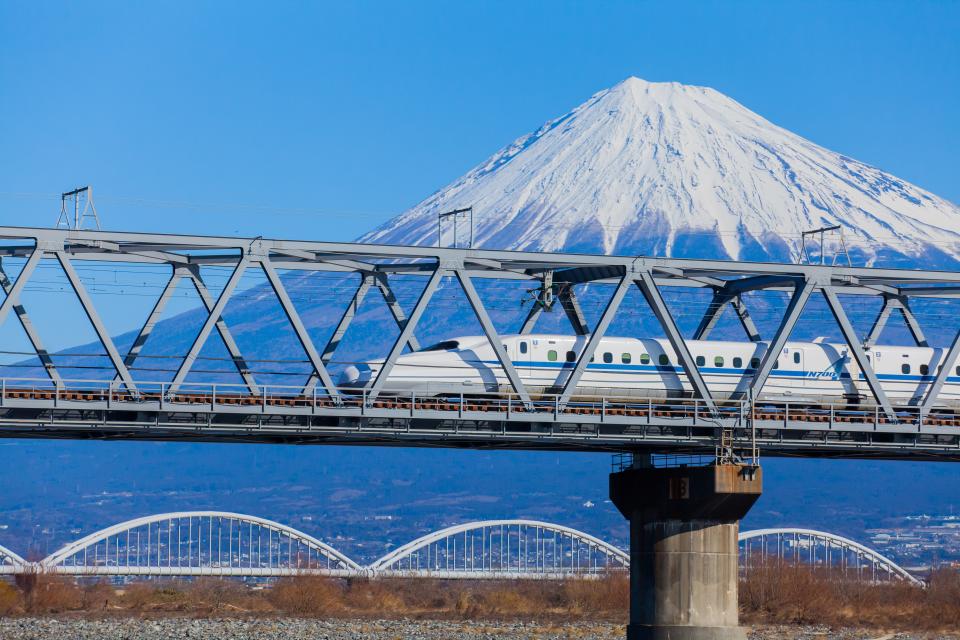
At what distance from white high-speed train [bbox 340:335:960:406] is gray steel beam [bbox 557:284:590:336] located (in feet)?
2.94

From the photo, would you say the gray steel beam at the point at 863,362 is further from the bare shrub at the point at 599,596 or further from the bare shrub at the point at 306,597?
the bare shrub at the point at 306,597

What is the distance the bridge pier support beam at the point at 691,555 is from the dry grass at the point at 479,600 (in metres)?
48.0

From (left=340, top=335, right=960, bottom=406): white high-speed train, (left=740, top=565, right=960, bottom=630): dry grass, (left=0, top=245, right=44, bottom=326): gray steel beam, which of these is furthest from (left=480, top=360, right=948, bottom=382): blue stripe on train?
(left=740, top=565, right=960, bottom=630): dry grass

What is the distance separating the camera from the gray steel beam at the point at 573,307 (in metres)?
80.8

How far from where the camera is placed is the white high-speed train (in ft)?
257

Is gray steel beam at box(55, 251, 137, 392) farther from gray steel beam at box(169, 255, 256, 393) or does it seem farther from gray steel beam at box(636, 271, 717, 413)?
gray steel beam at box(636, 271, 717, 413)

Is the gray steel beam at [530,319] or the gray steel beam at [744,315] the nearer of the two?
the gray steel beam at [530,319]

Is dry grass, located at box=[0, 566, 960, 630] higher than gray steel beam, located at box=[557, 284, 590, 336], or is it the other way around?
gray steel beam, located at box=[557, 284, 590, 336]

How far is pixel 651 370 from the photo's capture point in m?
84.1

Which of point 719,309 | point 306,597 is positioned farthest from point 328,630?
point 719,309

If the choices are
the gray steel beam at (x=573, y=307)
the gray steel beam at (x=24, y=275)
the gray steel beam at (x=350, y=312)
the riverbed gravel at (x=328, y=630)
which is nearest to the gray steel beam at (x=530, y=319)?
the gray steel beam at (x=573, y=307)

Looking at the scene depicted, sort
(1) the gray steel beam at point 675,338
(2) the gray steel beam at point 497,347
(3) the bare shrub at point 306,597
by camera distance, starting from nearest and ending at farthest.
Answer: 1. (2) the gray steel beam at point 497,347
2. (1) the gray steel beam at point 675,338
3. (3) the bare shrub at point 306,597

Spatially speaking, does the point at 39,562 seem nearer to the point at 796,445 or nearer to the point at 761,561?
the point at 761,561

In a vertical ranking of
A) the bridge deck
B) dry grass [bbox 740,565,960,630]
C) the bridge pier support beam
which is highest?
the bridge deck
